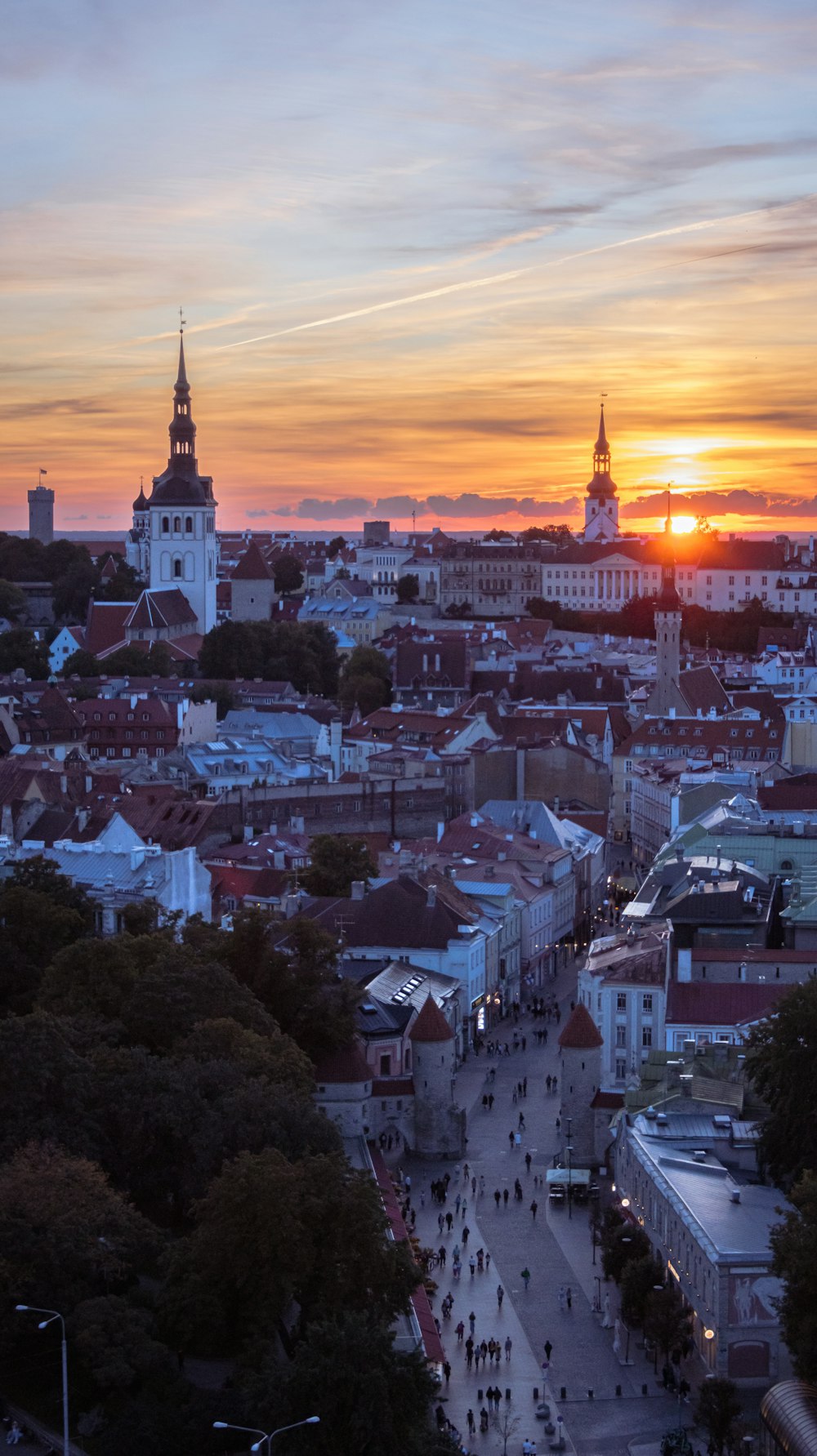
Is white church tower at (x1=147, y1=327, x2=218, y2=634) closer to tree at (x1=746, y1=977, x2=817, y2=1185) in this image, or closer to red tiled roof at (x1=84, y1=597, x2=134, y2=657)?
red tiled roof at (x1=84, y1=597, x2=134, y2=657)

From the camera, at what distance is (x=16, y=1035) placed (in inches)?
1254

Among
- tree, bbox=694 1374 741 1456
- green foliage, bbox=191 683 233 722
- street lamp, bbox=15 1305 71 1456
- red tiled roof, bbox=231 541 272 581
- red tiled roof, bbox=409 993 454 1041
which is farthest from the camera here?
red tiled roof, bbox=231 541 272 581

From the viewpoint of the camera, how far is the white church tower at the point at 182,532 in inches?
4599

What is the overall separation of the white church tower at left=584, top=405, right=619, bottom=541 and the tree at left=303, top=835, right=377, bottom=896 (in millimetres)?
119580

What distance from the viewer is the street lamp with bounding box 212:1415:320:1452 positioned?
74.9ft

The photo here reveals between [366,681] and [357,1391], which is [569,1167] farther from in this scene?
[366,681]

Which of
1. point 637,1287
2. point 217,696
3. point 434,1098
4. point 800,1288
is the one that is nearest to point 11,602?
point 217,696

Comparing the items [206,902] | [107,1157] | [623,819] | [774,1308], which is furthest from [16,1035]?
[623,819]

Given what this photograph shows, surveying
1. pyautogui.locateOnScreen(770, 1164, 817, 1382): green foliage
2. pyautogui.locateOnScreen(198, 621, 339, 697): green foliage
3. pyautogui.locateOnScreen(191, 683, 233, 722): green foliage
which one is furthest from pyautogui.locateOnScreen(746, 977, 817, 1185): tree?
pyautogui.locateOnScreen(198, 621, 339, 697): green foliage

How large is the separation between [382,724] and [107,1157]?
166ft

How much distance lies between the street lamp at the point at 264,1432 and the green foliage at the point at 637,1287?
720cm

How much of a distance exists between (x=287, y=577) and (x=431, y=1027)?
105638 mm

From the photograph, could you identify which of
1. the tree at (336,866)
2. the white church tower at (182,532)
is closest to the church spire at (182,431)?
the white church tower at (182,532)

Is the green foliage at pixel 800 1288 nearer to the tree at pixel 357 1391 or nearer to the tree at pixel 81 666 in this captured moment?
the tree at pixel 357 1391
